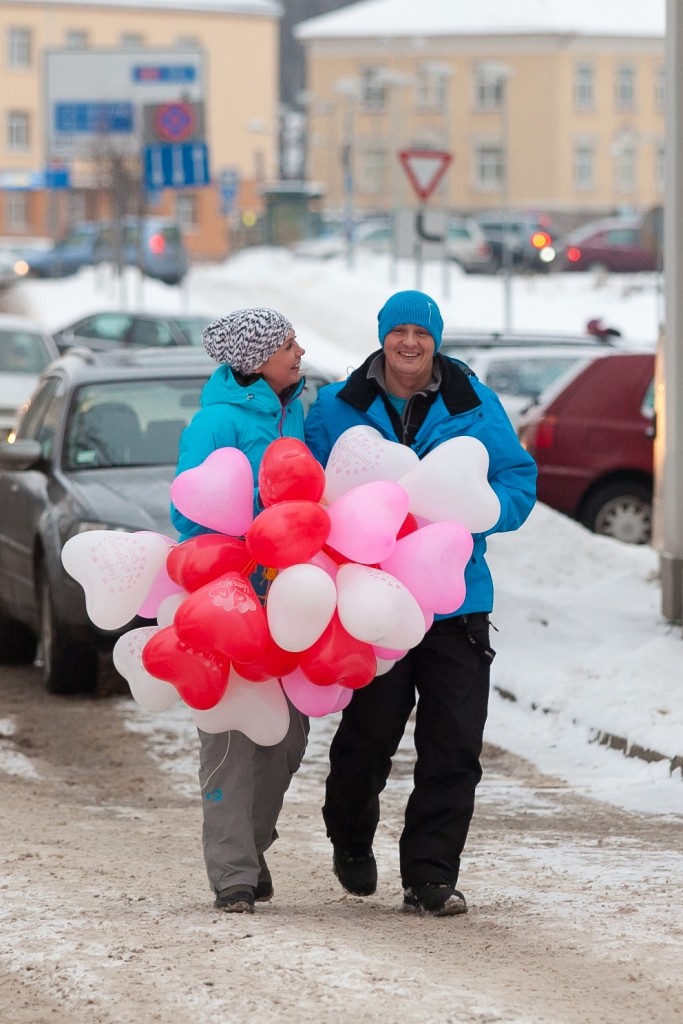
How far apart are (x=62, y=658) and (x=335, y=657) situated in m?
4.67

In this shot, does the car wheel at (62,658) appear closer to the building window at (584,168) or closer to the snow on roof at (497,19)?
the snow on roof at (497,19)

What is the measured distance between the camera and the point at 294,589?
4.96 metres

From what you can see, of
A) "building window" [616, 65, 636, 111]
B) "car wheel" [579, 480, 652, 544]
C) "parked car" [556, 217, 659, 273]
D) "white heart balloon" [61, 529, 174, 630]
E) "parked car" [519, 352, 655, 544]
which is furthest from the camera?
"building window" [616, 65, 636, 111]

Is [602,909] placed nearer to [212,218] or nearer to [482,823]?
[482,823]

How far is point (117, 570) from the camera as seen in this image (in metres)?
5.29

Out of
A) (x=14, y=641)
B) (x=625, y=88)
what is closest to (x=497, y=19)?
(x=625, y=88)

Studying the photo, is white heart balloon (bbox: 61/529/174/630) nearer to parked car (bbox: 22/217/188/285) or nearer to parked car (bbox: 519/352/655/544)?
parked car (bbox: 519/352/655/544)

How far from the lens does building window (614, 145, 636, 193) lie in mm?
88062

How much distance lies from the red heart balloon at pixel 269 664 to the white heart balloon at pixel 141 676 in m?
0.28

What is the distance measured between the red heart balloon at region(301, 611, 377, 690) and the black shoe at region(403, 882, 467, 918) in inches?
30.5

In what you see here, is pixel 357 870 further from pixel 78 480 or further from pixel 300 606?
pixel 78 480

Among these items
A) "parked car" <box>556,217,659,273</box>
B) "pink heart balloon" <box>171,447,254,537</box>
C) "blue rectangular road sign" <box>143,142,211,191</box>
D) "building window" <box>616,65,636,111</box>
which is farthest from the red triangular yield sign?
"building window" <box>616,65,636,111</box>

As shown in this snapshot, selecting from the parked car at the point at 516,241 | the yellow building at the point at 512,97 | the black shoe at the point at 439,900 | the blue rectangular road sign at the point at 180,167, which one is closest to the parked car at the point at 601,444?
the black shoe at the point at 439,900

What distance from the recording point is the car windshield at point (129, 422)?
33.3 ft
